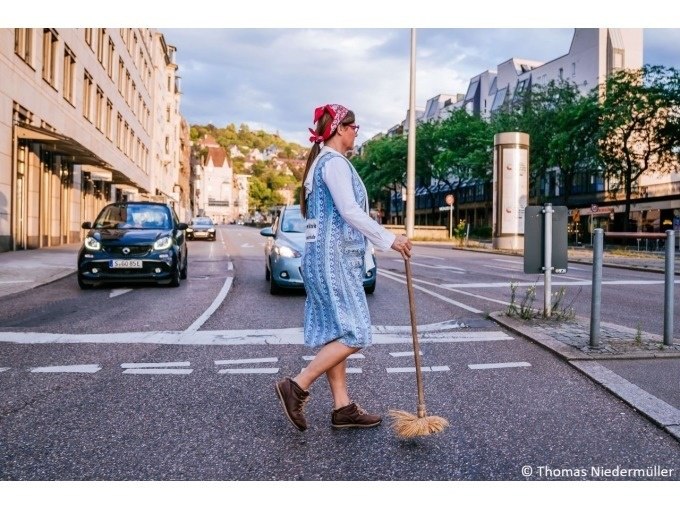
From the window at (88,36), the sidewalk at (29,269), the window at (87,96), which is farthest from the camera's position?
the window at (87,96)

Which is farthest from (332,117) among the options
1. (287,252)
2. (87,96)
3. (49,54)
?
(87,96)

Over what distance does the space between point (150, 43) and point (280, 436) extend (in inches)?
2512

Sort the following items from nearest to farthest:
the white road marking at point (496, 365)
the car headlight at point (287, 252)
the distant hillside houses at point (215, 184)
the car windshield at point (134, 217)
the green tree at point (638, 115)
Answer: the white road marking at point (496, 365) → the car headlight at point (287, 252) → the car windshield at point (134, 217) → the green tree at point (638, 115) → the distant hillside houses at point (215, 184)

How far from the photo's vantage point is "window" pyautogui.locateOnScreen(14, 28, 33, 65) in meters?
21.1

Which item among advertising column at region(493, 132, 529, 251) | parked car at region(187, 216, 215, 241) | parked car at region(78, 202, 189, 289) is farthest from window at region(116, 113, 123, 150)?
parked car at region(78, 202, 189, 289)

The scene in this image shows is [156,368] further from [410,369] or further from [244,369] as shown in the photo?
[410,369]

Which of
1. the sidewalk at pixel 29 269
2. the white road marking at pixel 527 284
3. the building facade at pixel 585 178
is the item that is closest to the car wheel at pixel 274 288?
the white road marking at pixel 527 284

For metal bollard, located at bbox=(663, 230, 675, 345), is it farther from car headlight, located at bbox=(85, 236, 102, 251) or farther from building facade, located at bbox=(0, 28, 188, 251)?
building facade, located at bbox=(0, 28, 188, 251)

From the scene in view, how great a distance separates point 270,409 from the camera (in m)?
4.23

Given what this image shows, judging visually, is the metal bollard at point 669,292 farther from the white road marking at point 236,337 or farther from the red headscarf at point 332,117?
the red headscarf at point 332,117

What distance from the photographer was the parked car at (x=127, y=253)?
1154 centimetres

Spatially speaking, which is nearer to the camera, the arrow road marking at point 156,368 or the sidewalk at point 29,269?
the arrow road marking at point 156,368

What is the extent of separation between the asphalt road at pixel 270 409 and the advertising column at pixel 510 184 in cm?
2384

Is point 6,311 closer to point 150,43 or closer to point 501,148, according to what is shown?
point 501,148
